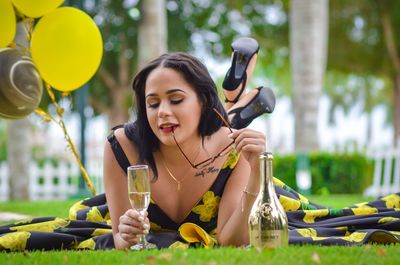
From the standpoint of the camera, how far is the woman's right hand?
10.4 feet

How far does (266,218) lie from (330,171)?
9357 millimetres

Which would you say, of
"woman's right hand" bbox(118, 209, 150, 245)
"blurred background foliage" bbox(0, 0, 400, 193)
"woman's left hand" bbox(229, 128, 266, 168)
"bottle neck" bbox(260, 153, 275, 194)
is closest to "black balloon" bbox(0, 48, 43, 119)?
"woman's right hand" bbox(118, 209, 150, 245)

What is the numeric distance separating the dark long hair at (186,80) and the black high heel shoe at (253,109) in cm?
116

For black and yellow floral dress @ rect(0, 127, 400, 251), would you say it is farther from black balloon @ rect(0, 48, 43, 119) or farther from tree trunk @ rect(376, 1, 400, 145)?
tree trunk @ rect(376, 1, 400, 145)

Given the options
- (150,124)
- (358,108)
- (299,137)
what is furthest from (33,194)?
(358,108)

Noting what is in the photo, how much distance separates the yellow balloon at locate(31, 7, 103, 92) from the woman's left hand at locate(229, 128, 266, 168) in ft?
9.03

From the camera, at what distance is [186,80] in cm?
355

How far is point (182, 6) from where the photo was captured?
20281mm

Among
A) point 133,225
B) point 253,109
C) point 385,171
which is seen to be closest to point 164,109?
point 133,225

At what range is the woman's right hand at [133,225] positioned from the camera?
316 centimetres

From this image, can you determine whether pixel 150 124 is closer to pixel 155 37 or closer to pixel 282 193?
pixel 282 193

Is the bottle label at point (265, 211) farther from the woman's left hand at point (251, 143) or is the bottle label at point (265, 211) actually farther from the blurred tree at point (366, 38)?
the blurred tree at point (366, 38)

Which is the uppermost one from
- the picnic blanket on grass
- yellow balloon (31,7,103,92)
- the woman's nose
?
yellow balloon (31,7,103,92)

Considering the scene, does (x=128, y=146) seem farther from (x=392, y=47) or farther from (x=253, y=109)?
(x=392, y=47)
